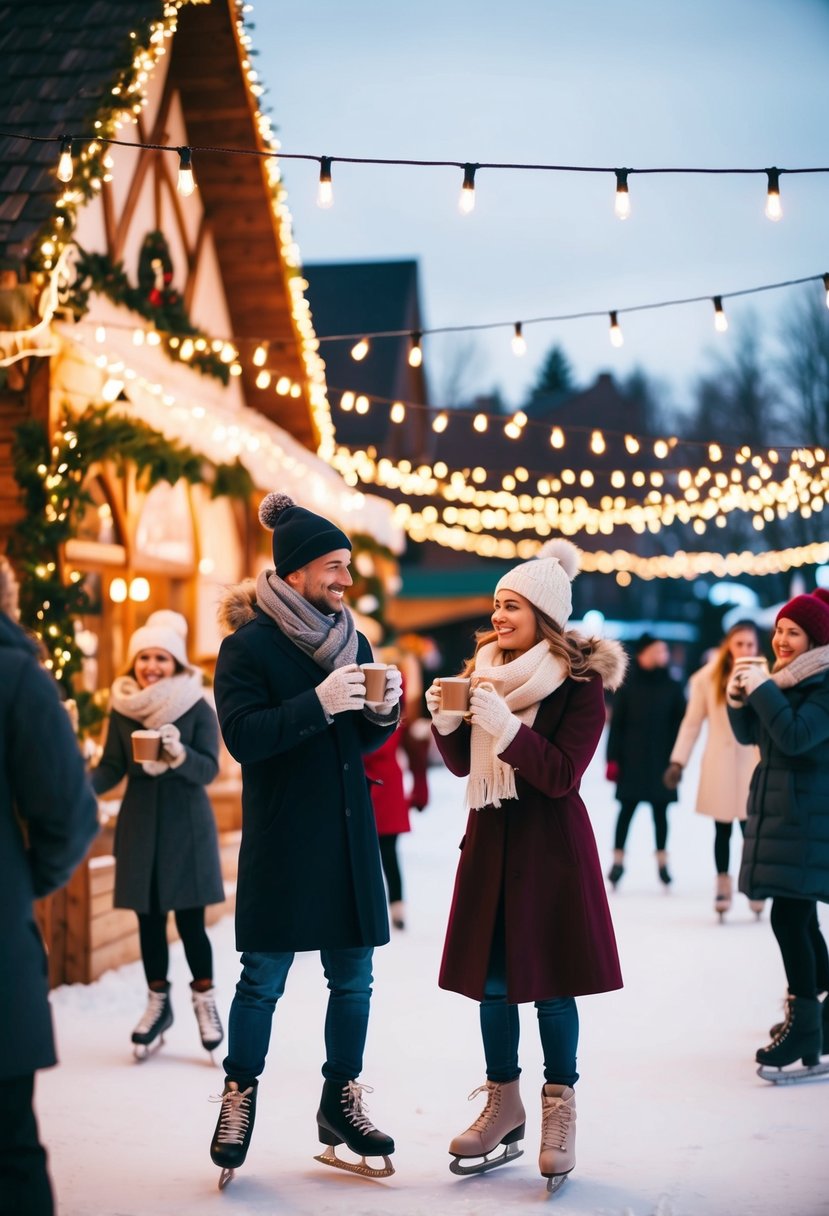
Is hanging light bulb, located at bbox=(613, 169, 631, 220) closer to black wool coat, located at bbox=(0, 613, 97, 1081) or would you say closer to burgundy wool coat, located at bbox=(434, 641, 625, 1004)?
burgundy wool coat, located at bbox=(434, 641, 625, 1004)

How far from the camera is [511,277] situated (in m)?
153

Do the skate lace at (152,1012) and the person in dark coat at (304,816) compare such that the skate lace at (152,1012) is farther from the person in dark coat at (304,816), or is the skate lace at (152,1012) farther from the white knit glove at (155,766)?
the person in dark coat at (304,816)

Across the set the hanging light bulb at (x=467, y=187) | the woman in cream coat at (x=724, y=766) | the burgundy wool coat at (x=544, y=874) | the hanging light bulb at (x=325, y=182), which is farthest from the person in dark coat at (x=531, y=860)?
the woman in cream coat at (x=724, y=766)

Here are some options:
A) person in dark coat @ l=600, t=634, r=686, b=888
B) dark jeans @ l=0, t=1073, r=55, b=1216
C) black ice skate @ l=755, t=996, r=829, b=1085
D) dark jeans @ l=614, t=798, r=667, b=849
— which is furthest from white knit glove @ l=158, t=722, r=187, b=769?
dark jeans @ l=614, t=798, r=667, b=849

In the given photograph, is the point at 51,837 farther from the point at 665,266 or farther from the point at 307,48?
the point at 307,48

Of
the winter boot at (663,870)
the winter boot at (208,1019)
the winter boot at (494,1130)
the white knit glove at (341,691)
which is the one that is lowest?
the winter boot at (663,870)

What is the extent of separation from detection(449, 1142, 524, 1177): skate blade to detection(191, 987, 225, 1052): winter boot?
159 cm

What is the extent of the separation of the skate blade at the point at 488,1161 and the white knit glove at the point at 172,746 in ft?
6.68

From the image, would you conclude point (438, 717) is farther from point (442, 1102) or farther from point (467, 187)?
point (467, 187)

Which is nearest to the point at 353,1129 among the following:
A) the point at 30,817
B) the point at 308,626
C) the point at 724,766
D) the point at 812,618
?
the point at 308,626

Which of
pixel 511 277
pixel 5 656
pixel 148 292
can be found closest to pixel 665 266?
pixel 511 277

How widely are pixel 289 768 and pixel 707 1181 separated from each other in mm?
1710

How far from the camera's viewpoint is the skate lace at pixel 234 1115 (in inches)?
162

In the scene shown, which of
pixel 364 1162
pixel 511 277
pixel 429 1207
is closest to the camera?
pixel 429 1207
